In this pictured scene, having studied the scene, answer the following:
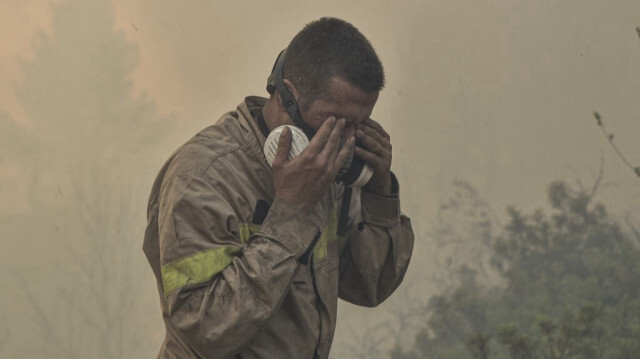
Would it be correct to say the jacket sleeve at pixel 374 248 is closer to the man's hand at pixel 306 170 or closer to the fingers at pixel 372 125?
the fingers at pixel 372 125

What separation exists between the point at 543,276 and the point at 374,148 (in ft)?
9.81

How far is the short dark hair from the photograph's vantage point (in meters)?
2.82

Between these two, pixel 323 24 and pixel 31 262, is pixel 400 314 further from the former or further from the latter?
pixel 323 24

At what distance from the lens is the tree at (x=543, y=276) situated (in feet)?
18.3

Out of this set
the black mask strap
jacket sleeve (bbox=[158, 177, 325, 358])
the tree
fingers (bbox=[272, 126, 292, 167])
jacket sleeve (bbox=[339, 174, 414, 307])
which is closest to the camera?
jacket sleeve (bbox=[158, 177, 325, 358])

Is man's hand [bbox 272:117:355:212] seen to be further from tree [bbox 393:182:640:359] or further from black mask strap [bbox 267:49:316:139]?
tree [bbox 393:182:640:359]

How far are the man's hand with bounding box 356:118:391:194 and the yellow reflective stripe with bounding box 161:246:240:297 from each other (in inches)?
19.3

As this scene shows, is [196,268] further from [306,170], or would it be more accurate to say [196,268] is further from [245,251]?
[306,170]

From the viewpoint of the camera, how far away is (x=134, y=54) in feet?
16.7

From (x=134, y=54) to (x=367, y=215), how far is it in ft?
7.75

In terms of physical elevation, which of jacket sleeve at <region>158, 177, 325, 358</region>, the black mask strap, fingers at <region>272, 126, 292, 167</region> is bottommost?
jacket sleeve at <region>158, 177, 325, 358</region>

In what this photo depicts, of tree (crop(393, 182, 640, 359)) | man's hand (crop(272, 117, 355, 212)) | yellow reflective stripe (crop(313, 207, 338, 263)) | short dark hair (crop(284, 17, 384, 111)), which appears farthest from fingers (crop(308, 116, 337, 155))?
tree (crop(393, 182, 640, 359))

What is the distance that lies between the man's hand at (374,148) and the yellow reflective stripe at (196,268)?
490 mm

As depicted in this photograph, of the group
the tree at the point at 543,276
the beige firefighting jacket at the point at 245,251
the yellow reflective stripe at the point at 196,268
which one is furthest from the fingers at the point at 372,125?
the tree at the point at 543,276
